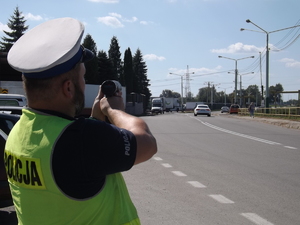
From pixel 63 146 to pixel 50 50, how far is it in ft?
1.34

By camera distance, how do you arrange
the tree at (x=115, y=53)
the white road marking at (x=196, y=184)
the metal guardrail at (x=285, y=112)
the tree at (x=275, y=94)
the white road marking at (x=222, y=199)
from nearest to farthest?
the white road marking at (x=222, y=199), the white road marking at (x=196, y=184), the metal guardrail at (x=285, y=112), the tree at (x=275, y=94), the tree at (x=115, y=53)

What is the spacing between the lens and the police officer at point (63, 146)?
1.63 meters

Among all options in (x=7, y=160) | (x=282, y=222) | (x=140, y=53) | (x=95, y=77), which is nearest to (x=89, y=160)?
(x=7, y=160)

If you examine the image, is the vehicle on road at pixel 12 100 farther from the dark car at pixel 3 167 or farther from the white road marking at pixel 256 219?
the white road marking at pixel 256 219

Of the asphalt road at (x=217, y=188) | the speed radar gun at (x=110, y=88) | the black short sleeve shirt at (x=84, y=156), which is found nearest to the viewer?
the black short sleeve shirt at (x=84, y=156)

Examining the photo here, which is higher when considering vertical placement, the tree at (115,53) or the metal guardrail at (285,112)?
the tree at (115,53)

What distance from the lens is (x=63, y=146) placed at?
1.63 meters

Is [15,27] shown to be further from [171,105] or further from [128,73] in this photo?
[171,105]

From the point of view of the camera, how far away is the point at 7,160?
1.91 metres

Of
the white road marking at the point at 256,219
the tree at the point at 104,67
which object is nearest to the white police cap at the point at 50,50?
the white road marking at the point at 256,219

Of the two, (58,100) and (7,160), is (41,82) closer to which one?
(58,100)

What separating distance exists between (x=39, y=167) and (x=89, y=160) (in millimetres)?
207

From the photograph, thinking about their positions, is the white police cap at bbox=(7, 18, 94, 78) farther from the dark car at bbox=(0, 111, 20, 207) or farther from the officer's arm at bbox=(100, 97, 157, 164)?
the dark car at bbox=(0, 111, 20, 207)

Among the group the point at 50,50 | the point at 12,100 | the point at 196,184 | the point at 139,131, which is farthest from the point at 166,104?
the point at 50,50
